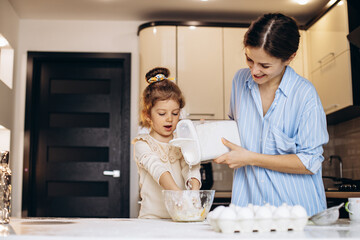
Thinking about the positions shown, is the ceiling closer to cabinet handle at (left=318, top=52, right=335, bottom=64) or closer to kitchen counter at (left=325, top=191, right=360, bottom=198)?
cabinet handle at (left=318, top=52, right=335, bottom=64)

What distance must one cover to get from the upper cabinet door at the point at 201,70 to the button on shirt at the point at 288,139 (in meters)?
1.95

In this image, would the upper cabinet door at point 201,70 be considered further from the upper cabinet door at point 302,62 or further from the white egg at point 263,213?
the white egg at point 263,213

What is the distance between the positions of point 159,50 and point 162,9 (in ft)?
1.16

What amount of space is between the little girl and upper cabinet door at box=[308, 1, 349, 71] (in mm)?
1666

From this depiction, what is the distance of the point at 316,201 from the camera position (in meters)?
1.61

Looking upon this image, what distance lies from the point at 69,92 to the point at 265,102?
8.92ft

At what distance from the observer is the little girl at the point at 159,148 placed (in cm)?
174

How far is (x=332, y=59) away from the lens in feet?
10.8

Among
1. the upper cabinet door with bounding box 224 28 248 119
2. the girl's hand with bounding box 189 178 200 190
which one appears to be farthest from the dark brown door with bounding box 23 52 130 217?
the girl's hand with bounding box 189 178 200 190

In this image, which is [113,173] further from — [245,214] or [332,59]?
[245,214]

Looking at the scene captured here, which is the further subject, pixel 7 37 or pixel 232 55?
pixel 232 55

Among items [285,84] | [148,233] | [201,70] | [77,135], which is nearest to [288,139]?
[285,84]

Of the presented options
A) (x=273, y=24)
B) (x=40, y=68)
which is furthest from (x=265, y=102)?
(x=40, y=68)

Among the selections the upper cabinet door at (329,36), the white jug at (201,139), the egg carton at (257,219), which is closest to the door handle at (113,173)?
the upper cabinet door at (329,36)
